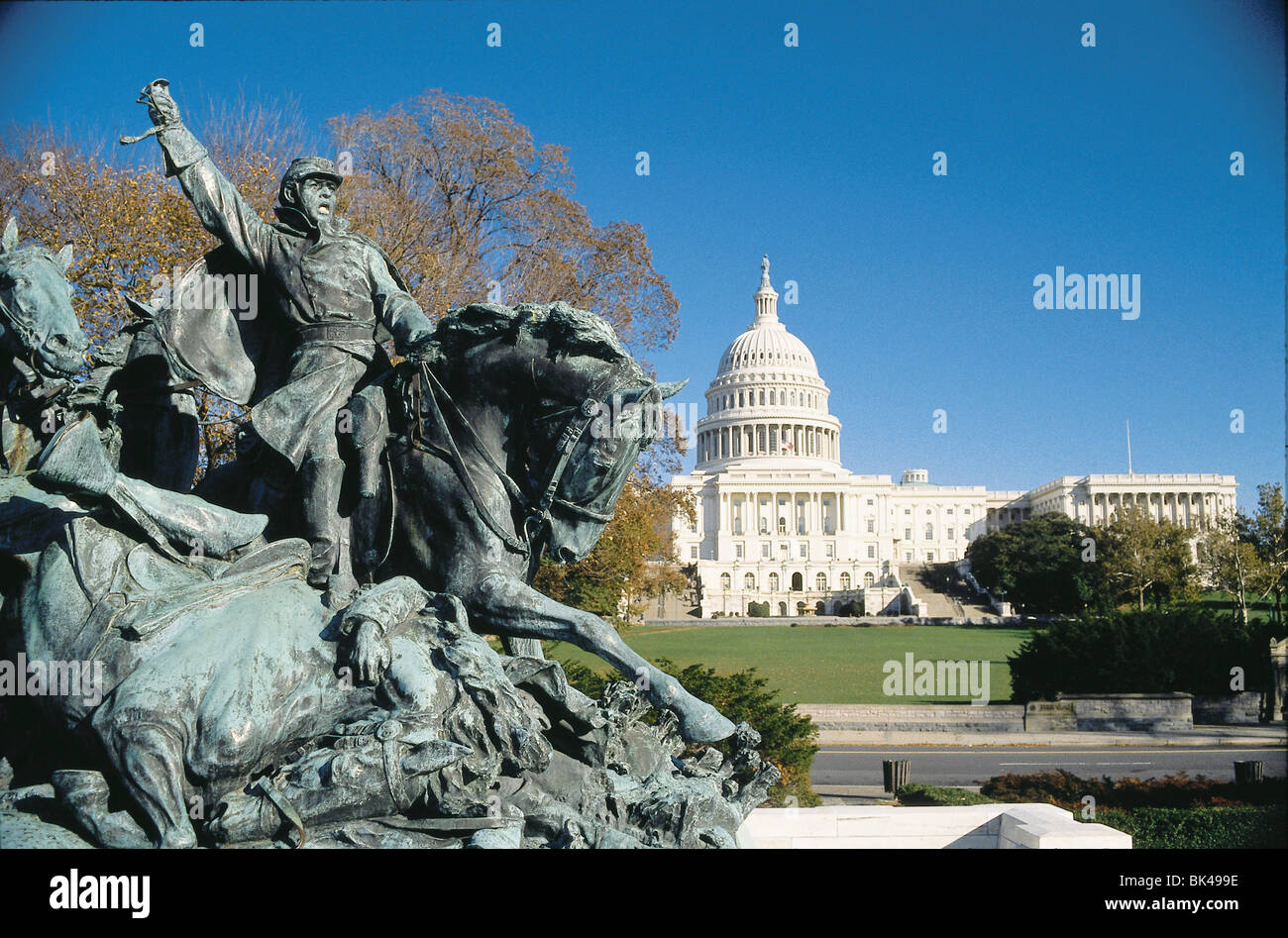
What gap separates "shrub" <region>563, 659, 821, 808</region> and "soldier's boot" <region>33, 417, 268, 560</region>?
7.54 metres

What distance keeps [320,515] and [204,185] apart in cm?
175

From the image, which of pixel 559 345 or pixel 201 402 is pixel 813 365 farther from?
pixel 559 345

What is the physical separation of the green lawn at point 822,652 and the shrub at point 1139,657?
4.74 feet

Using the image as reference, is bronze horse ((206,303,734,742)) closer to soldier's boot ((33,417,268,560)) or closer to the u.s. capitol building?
soldier's boot ((33,417,268,560))

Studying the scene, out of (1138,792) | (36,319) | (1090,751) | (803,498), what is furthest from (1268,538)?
(803,498)

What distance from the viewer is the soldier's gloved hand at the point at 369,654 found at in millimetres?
4305

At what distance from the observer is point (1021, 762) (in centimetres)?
1978

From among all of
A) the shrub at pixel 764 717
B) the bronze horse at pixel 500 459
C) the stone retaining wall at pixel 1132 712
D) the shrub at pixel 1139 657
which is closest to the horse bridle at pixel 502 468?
the bronze horse at pixel 500 459

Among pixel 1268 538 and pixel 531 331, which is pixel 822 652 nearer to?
pixel 1268 538

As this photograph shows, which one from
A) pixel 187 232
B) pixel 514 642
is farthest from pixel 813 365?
pixel 514 642
